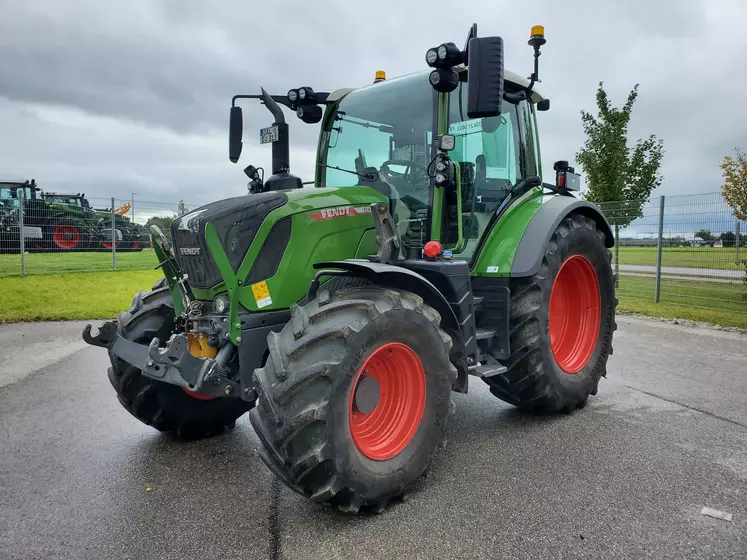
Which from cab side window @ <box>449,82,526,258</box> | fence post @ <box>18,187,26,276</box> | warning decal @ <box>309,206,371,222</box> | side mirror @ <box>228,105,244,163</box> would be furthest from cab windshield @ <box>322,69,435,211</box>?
fence post @ <box>18,187,26,276</box>

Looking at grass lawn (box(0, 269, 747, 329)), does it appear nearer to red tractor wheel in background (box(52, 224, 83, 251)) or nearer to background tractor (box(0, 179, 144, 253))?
background tractor (box(0, 179, 144, 253))

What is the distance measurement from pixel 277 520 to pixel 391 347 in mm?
994

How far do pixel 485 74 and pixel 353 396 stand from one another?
5.97 feet

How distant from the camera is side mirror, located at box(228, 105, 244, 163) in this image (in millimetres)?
3977

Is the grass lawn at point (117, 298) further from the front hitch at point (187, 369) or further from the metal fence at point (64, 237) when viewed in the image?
the front hitch at point (187, 369)

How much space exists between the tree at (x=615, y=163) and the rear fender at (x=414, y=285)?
8.65 meters

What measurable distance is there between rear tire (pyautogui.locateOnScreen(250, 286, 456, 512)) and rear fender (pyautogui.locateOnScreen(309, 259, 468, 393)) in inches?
3.0

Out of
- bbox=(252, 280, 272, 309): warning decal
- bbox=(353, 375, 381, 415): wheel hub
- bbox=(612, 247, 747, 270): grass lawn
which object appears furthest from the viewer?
bbox=(612, 247, 747, 270): grass lawn

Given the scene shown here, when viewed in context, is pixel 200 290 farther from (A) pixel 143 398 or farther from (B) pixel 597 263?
(B) pixel 597 263

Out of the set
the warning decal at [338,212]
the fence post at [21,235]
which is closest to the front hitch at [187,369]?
the warning decal at [338,212]

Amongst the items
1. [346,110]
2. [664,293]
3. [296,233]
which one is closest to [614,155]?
[664,293]

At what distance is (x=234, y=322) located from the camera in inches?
115

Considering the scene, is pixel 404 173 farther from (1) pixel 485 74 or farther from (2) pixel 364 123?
(1) pixel 485 74

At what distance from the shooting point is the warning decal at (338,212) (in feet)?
10.3
